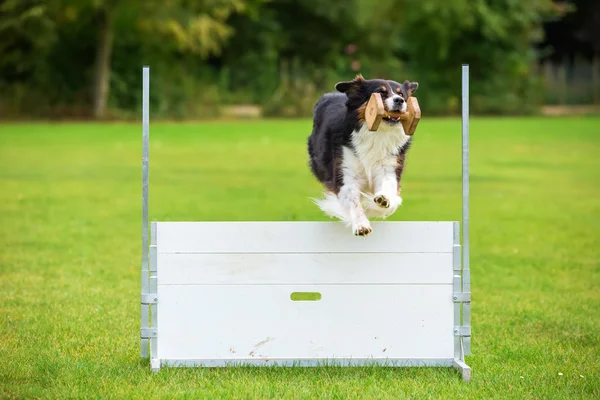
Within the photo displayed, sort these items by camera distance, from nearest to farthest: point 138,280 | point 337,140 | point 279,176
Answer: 1. point 337,140
2. point 138,280
3. point 279,176

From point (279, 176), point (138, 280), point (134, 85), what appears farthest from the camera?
point (134, 85)

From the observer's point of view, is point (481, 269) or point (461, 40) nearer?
point (481, 269)

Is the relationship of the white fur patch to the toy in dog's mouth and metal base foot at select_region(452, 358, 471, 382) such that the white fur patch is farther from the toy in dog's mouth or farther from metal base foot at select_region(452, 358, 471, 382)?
metal base foot at select_region(452, 358, 471, 382)

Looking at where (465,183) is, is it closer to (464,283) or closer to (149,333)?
(464,283)

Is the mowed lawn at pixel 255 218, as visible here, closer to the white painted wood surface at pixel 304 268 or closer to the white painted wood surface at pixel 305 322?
the white painted wood surface at pixel 305 322

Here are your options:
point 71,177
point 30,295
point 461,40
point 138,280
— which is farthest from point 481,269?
point 461,40

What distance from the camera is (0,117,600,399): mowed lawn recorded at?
538cm

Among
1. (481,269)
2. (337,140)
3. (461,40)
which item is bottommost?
(481,269)

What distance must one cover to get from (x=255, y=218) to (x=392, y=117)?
670 cm

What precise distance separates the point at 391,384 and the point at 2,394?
195 cm

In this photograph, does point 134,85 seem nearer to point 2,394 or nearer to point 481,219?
point 481,219

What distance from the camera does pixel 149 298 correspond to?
18.1 feet

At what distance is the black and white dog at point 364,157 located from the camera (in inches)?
233

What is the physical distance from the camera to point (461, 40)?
134 feet
